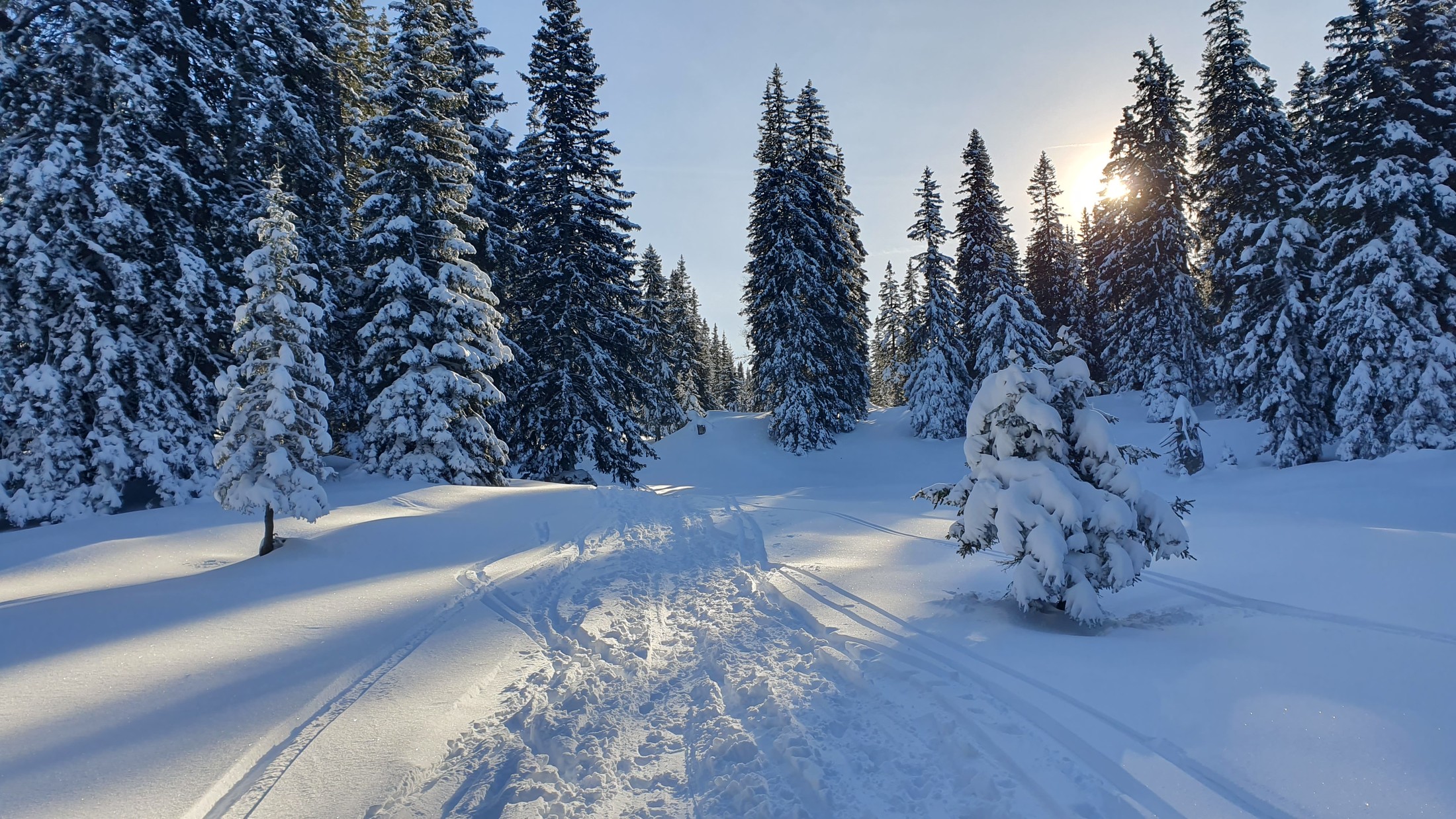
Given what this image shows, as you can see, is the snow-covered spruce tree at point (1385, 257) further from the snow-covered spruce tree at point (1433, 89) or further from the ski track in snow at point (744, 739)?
the ski track in snow at point (744, 739)

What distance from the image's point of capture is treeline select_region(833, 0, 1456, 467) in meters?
15.1

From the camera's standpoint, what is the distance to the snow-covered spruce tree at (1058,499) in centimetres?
601

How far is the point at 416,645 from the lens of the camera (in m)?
5.94

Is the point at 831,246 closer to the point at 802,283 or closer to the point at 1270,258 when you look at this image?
the point at 802,283

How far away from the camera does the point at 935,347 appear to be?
28.3 metres

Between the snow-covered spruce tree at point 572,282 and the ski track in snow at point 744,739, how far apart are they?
1302cm

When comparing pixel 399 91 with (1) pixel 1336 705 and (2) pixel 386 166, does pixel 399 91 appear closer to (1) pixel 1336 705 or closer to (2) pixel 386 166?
(2) pixel 386 166

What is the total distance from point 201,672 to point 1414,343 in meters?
23.6

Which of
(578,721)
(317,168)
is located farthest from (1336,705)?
(317,168)

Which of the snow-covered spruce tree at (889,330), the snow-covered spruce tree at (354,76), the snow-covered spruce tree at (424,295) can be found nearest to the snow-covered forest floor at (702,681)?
the snow-covered spruce tree at (424,295)

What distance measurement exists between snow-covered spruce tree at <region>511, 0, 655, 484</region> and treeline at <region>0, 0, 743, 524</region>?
0.09 meters

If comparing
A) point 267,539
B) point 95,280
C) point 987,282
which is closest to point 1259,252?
point 987,282

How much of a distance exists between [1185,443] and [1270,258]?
21.1 ft

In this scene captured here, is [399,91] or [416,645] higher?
[399,91]
